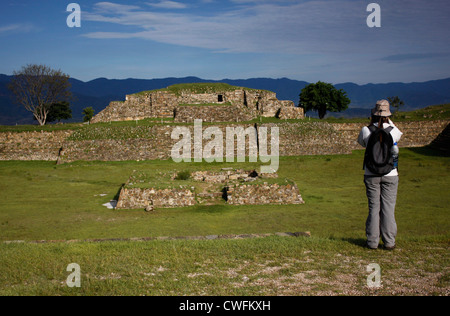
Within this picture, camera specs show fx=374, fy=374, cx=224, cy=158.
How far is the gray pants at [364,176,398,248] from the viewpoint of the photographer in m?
6.64

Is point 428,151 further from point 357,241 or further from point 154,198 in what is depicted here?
point 357,241

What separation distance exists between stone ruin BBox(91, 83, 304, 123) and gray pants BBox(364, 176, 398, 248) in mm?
25782

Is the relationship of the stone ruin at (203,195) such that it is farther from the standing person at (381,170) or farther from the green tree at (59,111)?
the green tree at (59,111)

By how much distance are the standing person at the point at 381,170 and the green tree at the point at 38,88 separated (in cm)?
4323

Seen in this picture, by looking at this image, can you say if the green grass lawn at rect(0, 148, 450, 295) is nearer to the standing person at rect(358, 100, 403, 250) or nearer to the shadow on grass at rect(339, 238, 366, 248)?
the shadow on grass at rect(339, 238, 366, 248)

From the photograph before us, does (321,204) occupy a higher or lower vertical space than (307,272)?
lower

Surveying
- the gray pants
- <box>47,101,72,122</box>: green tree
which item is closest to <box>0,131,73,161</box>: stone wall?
<box>47,101,72,122</box>: green tree

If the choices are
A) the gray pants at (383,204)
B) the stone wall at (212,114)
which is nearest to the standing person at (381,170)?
the gray pants at (383,204)

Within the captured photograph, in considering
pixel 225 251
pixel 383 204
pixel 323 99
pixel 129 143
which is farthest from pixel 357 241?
pixel 323 99

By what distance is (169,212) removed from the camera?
14.6 metres

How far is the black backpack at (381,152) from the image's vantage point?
6500 mm
